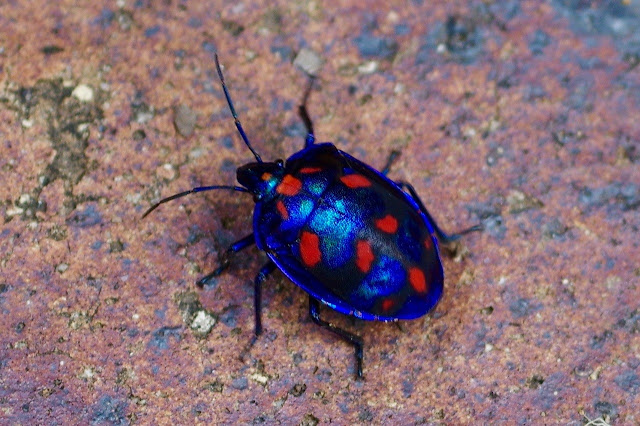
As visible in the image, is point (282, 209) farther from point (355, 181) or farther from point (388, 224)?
point (388, 224)

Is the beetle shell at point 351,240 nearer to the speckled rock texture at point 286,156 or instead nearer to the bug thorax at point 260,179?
the bug thorax at point 260,179

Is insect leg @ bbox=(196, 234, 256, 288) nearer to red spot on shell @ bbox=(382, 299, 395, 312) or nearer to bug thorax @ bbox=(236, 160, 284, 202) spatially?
bug thorax @ bbox=(236, 160, 284, 202)

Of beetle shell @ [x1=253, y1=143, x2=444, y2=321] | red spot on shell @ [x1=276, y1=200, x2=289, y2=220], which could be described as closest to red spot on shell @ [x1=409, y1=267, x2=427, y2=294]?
beetle shell @ [x1=253, y1=143, x2=444, y2=321]

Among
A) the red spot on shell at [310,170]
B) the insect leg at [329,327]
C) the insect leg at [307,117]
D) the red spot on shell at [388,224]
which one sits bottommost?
the insect leg at [329,327]

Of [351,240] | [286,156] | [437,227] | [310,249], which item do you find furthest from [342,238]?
[286,156]

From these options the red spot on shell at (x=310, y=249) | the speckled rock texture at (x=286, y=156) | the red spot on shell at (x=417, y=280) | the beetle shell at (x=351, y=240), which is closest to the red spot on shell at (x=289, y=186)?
the beetle shell at (x=351, y=240)

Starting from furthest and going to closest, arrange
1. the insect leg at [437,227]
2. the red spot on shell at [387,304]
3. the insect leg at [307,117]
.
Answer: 1. the insect leg at [307,117]
2. the insect leg at [437,227]
3. the red spot on shell at [387,304]

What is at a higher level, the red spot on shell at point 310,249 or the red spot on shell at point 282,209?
the red spot on shell at point 282,209

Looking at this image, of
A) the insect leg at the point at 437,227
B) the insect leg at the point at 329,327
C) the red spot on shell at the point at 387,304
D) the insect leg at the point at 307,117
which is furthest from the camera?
the insect leg at the point at 307,117
